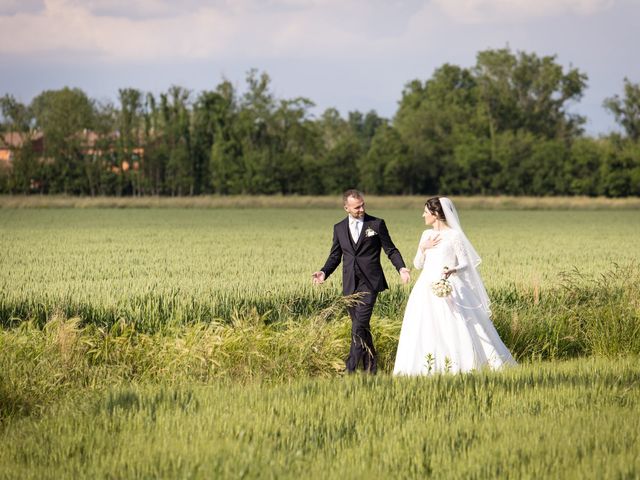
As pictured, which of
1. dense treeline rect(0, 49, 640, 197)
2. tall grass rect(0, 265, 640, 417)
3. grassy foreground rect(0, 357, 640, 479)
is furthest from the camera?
dense treeline rect(0, 49, 640, 197)

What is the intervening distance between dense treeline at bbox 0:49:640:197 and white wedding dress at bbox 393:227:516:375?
64.5m

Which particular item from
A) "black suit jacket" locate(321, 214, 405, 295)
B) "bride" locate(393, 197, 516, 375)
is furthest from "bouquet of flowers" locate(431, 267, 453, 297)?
"black suit jacket" locate(321, 214, 405, 295)

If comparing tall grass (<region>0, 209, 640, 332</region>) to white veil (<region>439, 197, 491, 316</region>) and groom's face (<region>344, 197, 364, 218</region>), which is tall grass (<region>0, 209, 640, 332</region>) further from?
white veil (<region>439, 197, 491, 316</region>)

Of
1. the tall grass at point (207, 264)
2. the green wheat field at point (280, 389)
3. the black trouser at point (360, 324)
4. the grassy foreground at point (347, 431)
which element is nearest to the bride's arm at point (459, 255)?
the black trouser at point (360, 324)

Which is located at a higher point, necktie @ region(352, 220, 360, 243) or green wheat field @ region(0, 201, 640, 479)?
necktie @ region(352, 220, 360, 243)

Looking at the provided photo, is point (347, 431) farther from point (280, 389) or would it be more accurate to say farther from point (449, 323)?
point (449, 323)

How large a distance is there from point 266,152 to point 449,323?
6552 centimetres

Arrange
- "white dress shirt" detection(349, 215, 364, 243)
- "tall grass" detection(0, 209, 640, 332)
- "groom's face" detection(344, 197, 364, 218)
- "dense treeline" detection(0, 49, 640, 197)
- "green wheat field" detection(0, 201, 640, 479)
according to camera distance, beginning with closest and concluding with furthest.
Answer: "green wheat field" detection(0, 201, 640, 479) < "groom's face" detection(344, 197, 364, 218) < "white dress shirt" detection(349, 215, 364, 243) < "tall grass" detection(0, 209, 640, 332) < "dense treeline" detection(0, 49, 640, 197)

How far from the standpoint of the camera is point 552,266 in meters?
21.7

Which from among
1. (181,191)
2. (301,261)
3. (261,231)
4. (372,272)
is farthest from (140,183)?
(372,272)

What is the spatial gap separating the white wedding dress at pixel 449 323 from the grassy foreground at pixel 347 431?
796 millimetres

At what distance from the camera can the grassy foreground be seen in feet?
18.7

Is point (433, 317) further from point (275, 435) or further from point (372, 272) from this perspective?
point (275, 435)

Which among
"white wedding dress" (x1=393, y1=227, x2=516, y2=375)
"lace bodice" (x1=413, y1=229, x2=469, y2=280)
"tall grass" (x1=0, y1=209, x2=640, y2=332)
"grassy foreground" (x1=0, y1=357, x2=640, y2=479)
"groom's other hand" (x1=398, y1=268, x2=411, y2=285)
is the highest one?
"lace bodice" (x1=413, y1=229, x2=469, y2=280)
